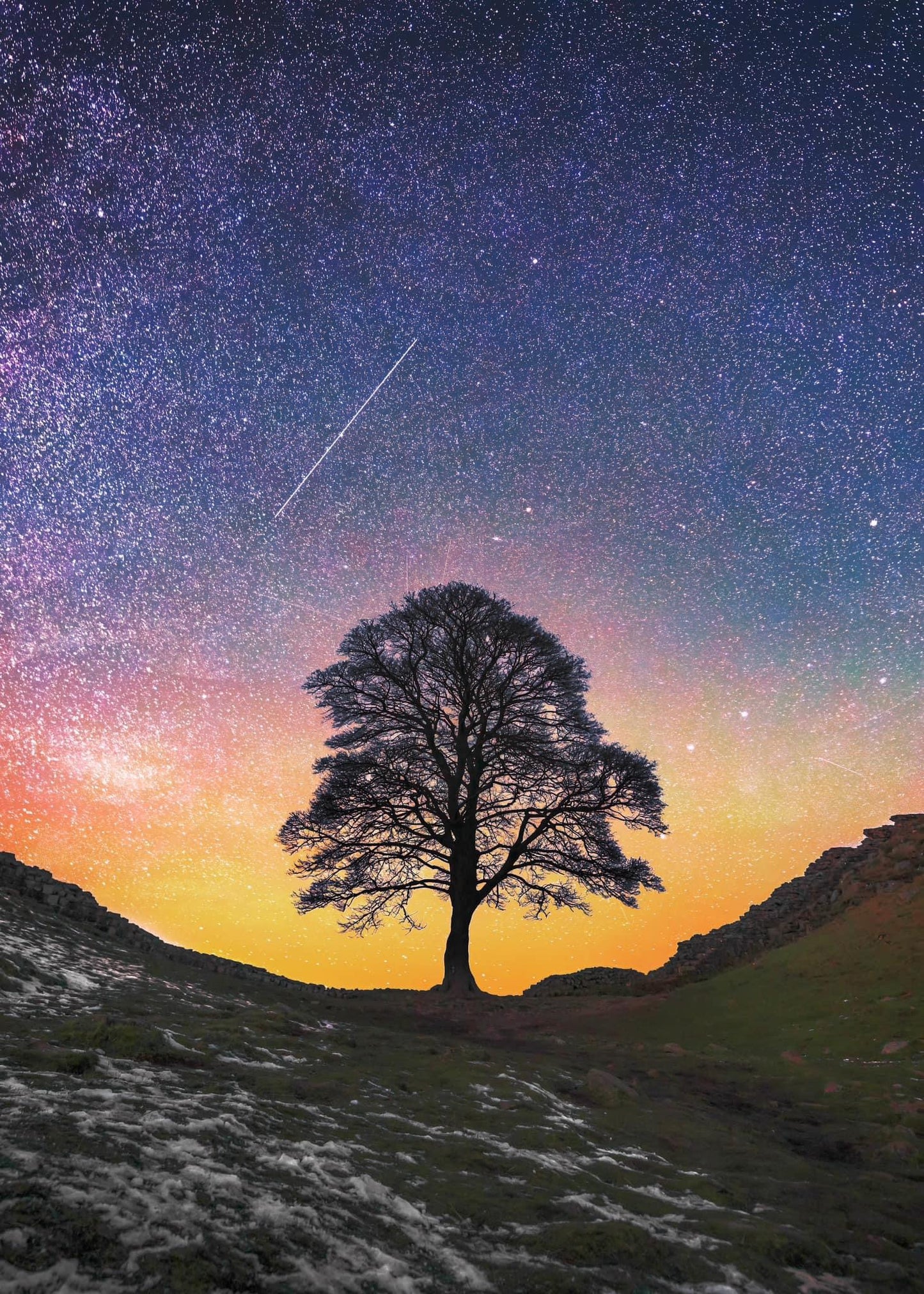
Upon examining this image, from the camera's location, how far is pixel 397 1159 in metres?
4.20

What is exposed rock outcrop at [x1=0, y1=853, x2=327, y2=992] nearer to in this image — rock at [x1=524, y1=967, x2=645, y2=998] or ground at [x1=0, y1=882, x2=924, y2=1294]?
ground at [x1=0, y1=882, x2=924, y2=1294]

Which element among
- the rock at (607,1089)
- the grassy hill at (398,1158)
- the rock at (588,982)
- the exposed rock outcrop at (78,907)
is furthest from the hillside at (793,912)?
the rock at (607,1089)

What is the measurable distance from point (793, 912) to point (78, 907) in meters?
22.4

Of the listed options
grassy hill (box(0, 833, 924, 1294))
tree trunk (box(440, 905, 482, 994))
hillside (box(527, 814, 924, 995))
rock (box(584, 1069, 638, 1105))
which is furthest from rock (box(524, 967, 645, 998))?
rock (box(584, 1069, 638, 1105))

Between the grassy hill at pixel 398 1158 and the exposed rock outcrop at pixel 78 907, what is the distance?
3.26m

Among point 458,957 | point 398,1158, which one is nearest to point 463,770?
point 458,957

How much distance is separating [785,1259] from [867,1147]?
438cm

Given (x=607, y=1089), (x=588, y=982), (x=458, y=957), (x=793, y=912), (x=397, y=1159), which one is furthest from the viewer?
(x=588, y=982)

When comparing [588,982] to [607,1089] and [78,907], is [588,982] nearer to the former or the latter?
[78,907]

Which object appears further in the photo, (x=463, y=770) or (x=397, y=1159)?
(x=463, y=770)

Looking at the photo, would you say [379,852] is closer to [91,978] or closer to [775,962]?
[775,962]

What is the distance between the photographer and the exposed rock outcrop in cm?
1421

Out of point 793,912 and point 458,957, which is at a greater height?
point 793,912

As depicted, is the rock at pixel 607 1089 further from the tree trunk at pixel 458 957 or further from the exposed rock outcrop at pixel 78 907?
the tree trunk at pixel 458 957
